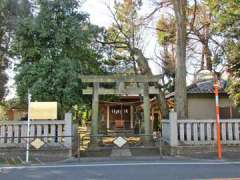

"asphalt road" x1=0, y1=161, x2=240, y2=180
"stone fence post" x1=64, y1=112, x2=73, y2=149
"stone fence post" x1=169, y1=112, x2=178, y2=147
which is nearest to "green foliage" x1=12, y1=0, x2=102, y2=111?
"stone fence post" x1=64, y1=112, x2=73, y2=149

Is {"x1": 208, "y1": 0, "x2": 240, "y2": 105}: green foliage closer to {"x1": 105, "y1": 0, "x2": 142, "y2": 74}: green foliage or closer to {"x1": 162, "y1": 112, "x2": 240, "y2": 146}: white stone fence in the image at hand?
{"x1": 162, "y1": 112, "x2": 240, "y2": 146}: white stone fence

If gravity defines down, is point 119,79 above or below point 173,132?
above

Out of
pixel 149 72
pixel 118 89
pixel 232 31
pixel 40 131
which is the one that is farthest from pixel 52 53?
pixel 232 31

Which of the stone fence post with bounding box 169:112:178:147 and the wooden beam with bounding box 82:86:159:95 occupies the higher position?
the wooden beam with bounding box 82:86:159:95

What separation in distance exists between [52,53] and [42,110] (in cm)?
448

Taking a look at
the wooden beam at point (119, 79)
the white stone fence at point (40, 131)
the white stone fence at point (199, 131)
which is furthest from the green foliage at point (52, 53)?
the white stone fence at point (199, 131)

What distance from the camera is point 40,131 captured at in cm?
1288

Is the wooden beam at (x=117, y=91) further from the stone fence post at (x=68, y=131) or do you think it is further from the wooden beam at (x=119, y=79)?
the stone fence post at (x=68, y=131)

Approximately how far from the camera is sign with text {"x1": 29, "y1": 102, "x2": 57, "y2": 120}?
40.6 ft

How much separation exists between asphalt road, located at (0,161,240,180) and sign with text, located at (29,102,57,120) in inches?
101

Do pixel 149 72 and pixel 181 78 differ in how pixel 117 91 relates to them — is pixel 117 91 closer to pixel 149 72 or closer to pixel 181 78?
pixel 181 78

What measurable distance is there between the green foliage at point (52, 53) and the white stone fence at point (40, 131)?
2.60 metres

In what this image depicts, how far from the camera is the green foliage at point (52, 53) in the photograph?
15.5 meters

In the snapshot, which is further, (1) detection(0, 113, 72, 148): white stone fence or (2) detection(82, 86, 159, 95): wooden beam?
(2) detection(82, 86, 159, 95): wooden beam
